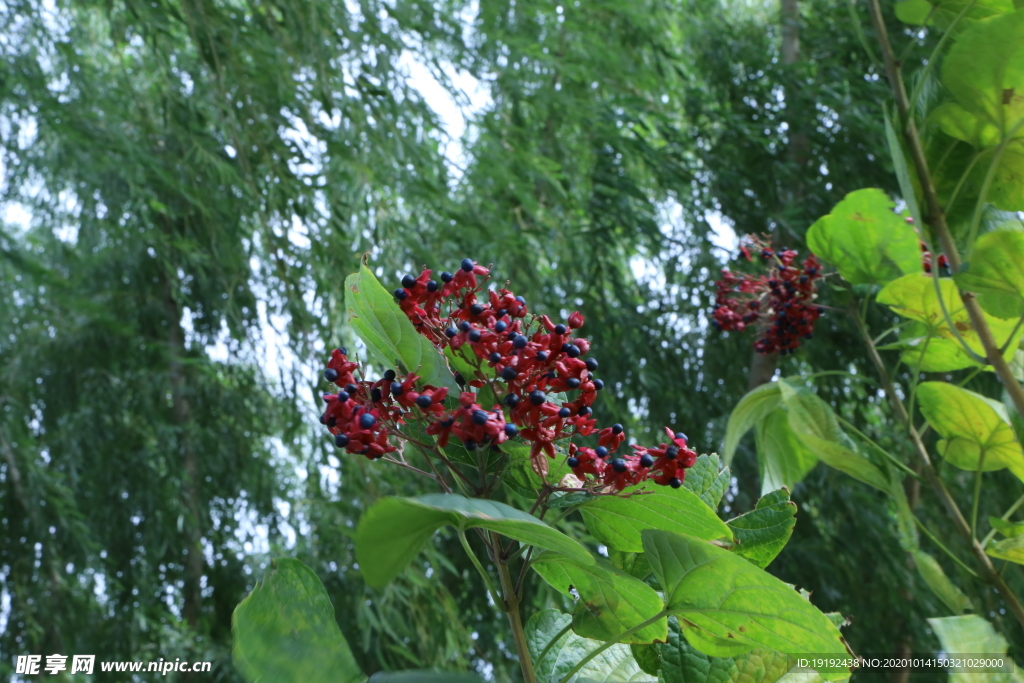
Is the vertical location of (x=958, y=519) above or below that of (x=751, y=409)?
below

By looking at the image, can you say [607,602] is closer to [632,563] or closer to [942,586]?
A: [632,563]

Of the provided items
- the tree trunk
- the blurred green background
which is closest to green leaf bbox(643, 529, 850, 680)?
the blurred green background

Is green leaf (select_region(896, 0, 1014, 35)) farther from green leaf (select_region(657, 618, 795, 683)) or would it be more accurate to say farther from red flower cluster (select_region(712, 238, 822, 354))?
green leaf (select_region(657, 618, 795, 683))

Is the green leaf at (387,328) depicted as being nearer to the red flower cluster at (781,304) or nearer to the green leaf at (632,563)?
the green leaf at (632,563)

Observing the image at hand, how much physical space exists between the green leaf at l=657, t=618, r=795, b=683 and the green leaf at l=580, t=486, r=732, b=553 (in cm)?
6

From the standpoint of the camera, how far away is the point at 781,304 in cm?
107

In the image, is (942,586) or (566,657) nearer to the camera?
(566,657)

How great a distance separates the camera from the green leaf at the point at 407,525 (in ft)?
0.90

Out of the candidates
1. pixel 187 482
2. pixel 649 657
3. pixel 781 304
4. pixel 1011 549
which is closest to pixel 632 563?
pixel 649 657

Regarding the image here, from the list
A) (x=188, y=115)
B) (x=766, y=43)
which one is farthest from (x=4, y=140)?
(x=766, y=43)

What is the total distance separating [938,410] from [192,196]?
138cm

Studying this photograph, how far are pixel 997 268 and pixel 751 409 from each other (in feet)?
1.11

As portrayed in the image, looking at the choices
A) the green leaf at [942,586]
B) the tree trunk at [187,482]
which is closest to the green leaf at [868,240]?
the green leaf at [942,586]

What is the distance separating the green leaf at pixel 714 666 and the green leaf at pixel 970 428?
34cm
